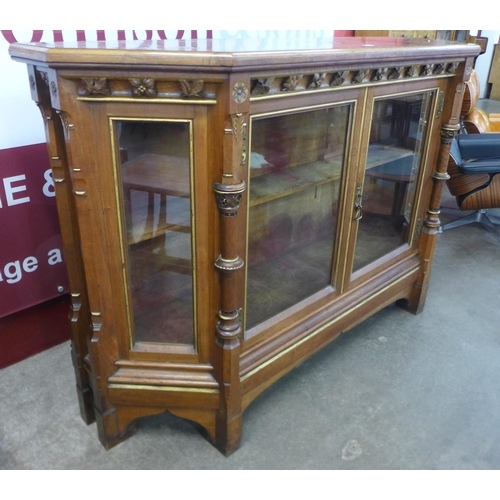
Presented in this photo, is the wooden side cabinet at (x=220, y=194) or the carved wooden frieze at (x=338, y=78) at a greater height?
the carved wooden frieze at (x=338, y=78)

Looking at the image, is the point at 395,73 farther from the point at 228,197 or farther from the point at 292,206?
the point at 228,197

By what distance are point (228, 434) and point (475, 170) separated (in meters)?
1.91

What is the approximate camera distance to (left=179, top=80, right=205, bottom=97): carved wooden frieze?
1021 mm

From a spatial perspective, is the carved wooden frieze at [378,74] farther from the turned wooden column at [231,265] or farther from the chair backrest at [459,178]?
the chair backrest at [459,178]

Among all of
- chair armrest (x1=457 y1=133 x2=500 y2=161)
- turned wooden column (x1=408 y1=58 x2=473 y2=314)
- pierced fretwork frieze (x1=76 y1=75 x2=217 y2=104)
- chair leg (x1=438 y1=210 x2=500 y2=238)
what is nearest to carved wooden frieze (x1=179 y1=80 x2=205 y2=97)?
pierced fretwork frieze (x1=76 y1=75 x2=217 y2=104)

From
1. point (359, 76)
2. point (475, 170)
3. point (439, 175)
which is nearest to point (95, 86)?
point (359, 76)

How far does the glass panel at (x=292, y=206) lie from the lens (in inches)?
54.0

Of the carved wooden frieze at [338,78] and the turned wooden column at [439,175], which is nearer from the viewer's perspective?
the carved wooden frieze at [338,78]

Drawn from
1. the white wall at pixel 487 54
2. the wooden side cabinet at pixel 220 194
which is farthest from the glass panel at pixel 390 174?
the white wall at pixel 487 54

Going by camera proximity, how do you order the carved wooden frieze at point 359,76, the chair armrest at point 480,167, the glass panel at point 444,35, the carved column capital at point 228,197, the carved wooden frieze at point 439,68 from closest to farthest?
the carved column capital at point 228,197, the carved wooden frieze at point 359,76, the carved wooden frieze at point 439,68, the chair armrest at point 480,167, the glass panel at point 444,35

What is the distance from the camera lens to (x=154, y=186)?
1.20m

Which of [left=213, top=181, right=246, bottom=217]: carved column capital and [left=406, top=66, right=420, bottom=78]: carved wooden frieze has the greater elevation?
[left=406, top=66, right=420, bottom=78]: carved wooden frieze

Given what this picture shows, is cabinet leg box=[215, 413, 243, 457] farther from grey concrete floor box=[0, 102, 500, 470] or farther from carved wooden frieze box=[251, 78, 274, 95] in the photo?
carved wooden frieze box=[251, 78, 274, 95]

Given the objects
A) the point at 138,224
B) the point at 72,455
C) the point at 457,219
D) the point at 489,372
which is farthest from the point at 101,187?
the point at 457,219
